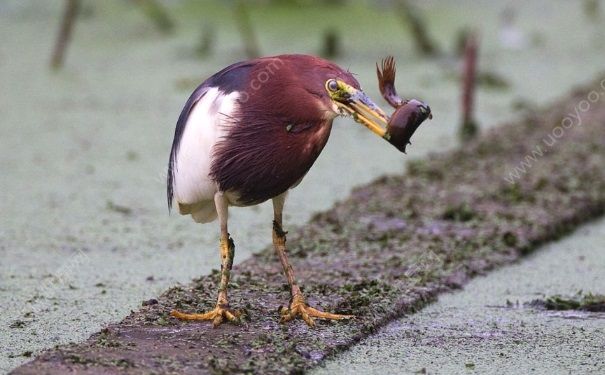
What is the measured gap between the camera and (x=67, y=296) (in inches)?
152

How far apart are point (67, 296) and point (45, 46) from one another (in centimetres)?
494

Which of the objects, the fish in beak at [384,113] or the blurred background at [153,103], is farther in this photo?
the blurred background at [153,103]

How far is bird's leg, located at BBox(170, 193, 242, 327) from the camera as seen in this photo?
131 inches

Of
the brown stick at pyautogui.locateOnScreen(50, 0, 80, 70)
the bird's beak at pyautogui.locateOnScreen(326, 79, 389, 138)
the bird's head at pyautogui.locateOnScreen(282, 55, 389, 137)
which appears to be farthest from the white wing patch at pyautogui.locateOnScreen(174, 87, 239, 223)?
the brown stick at pyautogui.locateOnScreen(50, 0, 80, 70)

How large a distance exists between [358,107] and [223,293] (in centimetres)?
68

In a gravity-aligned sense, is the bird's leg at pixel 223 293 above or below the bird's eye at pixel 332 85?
below

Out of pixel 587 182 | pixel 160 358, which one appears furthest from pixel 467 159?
pixel 160 358

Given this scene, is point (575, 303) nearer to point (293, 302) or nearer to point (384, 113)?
point (293, 302)

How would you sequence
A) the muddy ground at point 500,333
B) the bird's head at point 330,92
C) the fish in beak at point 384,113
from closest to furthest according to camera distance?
1. the fish in beak at point 384,113
2. the bird's head at point 330,92
3. the muddy ground at point 500,333

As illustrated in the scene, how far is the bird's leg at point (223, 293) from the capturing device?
3.32 metres

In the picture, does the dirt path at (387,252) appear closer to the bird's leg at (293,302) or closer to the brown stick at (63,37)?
the bird's leg at (293,302)

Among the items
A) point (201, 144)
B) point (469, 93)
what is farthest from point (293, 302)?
point (469, 93)

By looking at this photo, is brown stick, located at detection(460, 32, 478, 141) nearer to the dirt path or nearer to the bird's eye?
the dirt path

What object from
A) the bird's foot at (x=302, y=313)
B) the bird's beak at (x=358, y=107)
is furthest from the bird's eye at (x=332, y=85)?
the bird's foot at (x=302, y=313)
